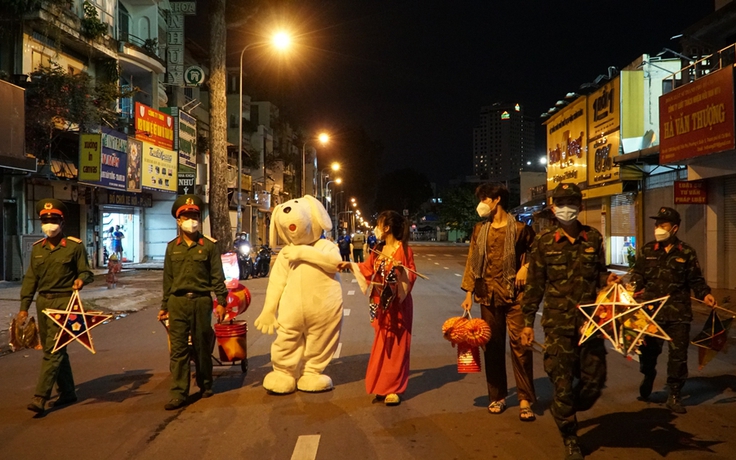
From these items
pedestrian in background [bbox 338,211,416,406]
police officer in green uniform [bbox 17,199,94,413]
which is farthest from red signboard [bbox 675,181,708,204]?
police officer in green uniform [bbox 17,199,94,413]

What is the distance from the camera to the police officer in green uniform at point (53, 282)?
6098 millimetres

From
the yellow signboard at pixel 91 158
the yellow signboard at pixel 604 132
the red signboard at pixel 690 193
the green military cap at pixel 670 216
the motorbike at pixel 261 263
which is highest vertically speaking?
the yellow signboard at pixel 604 132

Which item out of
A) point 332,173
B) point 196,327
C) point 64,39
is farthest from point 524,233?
point 332,173

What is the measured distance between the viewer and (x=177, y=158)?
93.2 ft

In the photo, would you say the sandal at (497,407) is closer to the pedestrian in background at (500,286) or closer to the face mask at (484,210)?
the pedestrian in background at (500,286)

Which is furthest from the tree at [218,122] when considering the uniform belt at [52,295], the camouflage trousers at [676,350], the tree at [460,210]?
the tree at [460,210]

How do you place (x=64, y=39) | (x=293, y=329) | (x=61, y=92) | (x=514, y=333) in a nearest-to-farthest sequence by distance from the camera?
(x=514, y=333) < (x=293, y=329) < (x=61, y=92) < (x=64, y=39)

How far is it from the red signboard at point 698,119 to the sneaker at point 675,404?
10.1m

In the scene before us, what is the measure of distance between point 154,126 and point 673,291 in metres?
23.6

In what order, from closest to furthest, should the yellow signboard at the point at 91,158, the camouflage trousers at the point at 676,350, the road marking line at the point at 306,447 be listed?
the road marking line at the point at 306,447 < the camouflage trousers at the point at 676,350 < the yellow signboard at the point at 91,158

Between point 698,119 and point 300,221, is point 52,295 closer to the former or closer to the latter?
point 300,221

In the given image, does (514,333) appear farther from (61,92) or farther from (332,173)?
(332,173)

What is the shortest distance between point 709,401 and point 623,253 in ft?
69.0

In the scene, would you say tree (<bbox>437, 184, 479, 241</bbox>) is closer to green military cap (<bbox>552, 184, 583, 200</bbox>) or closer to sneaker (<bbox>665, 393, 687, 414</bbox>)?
sneaker (<bbox>665, 393, 687, 414</bbox>)
